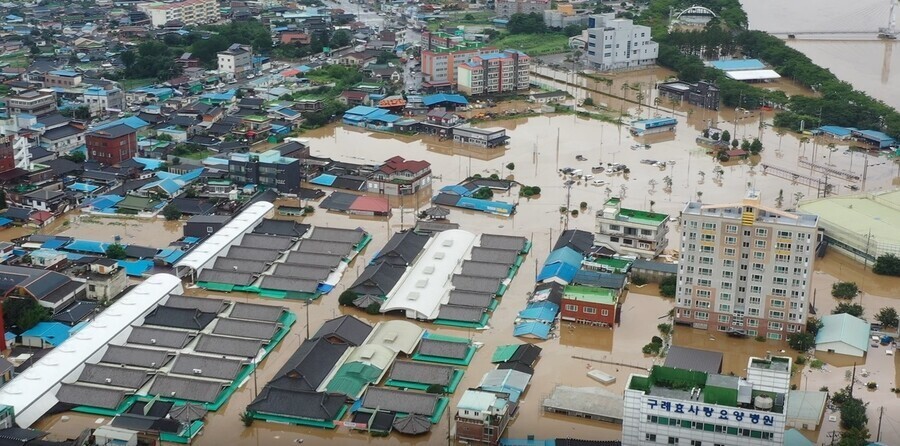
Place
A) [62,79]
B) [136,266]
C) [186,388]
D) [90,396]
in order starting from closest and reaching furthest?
[90,396]
[186,388]
[136,266]
[62,79]

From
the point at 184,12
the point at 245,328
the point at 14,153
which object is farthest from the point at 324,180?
the point at 184,12

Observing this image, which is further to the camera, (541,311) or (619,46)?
(619,46)

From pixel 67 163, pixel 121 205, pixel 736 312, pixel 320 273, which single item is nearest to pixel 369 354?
pixel 320 273

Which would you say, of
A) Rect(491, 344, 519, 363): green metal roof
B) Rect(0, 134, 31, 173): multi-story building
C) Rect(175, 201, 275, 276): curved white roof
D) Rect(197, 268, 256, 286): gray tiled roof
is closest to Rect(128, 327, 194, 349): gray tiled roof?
Rect(197, 268, 256, 286): gray tiled roof

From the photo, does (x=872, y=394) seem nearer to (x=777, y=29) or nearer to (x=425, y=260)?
(x=425, y=260)

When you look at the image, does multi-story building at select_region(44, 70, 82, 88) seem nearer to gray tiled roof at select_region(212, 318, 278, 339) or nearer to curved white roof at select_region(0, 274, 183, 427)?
curved white roof at select_region(0, 274, 183, 427)

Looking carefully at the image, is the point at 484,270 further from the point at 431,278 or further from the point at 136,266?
the point at 136,266
